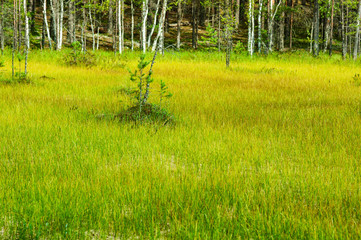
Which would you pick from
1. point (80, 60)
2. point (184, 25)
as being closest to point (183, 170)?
point (80, 60)

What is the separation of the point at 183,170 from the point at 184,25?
150ft

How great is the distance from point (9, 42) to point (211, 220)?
32033mm

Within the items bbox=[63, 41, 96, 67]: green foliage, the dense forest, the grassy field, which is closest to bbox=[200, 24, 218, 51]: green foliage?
the dense forest

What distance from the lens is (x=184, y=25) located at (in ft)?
158

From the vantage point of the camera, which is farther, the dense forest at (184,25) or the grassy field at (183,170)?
the dense forest at (184,25)

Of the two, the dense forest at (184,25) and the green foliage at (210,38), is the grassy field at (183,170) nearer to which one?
the dense forest at (184,25)

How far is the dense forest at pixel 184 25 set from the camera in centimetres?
2531

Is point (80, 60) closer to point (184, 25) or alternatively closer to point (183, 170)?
point (183, 170)

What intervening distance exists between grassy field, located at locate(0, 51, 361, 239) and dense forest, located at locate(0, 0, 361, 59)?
37.1ft

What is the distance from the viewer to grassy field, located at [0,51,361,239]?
2.93 meters

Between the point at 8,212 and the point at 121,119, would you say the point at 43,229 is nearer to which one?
the point at 8,212

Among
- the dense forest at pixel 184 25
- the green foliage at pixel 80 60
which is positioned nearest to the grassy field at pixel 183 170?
the green foliage at pixel 80 60

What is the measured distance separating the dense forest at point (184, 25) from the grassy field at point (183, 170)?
445 inches

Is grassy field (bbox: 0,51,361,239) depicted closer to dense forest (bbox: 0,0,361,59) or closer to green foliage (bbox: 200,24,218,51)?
dense forest (bbox: 0,0,361,59)
